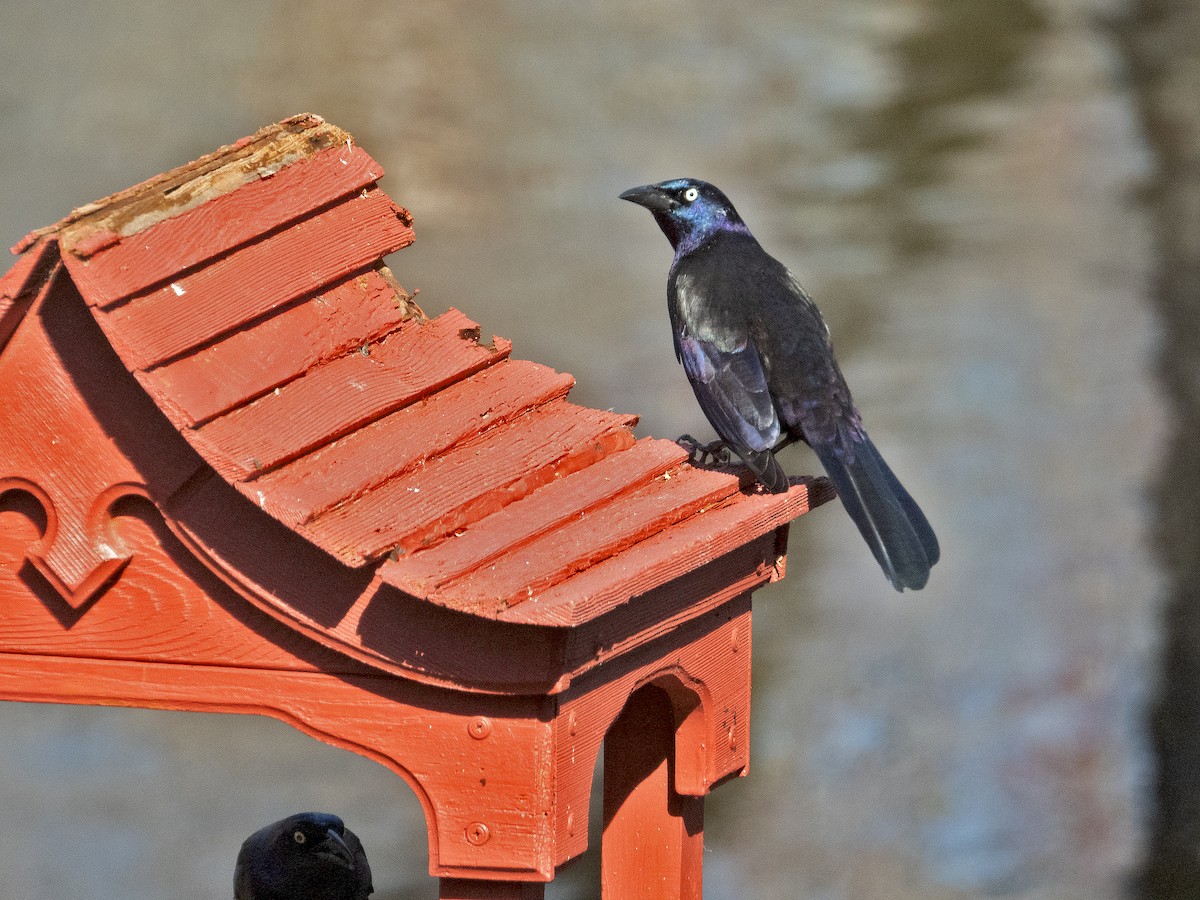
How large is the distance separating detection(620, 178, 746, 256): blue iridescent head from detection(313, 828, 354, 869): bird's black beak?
163cm

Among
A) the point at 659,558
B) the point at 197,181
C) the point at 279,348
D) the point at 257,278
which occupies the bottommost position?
the point at 659,558

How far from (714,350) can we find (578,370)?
9.46ft

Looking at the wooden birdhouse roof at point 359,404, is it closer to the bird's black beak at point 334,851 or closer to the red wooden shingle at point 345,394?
the red wooden shingle at point 345,394

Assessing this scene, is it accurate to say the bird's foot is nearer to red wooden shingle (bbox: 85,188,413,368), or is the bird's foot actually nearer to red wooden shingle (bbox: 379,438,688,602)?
red wooden shingle (bbox: 379,438,688,602)

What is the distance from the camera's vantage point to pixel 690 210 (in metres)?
4.21

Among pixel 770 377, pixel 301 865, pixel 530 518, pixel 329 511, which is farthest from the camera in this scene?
pixel 770 377

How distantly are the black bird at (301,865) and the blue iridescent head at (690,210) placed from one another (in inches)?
64.3

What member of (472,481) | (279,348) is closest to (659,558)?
(472,481)

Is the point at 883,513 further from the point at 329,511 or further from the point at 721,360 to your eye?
the point at 329,511

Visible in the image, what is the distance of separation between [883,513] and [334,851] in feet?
4.37

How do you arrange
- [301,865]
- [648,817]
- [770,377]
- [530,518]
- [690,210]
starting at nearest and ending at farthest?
[530,518]
[648,817]
[301,865]
[770,377]
[690,210]

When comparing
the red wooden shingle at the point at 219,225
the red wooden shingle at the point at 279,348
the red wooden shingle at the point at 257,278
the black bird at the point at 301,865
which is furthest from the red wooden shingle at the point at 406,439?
the black bird at the point at 301,865

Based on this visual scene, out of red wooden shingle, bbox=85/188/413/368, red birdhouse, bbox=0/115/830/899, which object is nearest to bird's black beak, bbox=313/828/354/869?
red birdhouse, bbox=0/115/830/899

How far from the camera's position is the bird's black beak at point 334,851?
11.7 ft
